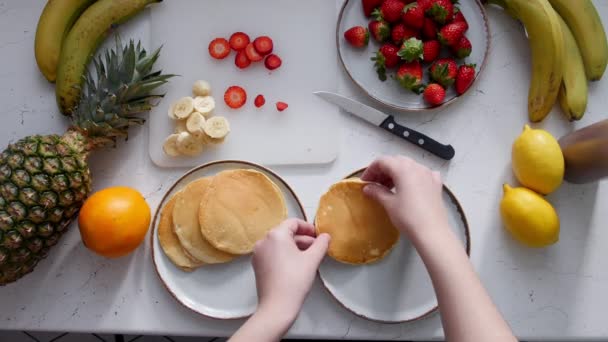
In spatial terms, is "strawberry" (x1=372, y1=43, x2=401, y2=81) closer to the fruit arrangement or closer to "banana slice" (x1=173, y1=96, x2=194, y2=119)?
the fruit arrangement

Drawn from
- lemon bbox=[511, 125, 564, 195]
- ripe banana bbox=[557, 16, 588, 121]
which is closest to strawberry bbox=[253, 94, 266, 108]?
lemon bbox=[511, 125, 564, 195]

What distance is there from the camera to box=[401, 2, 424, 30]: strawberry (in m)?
1.11

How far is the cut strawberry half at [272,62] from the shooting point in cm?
118

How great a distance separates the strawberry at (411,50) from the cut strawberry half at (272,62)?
270mm

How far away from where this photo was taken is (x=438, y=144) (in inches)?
45.1

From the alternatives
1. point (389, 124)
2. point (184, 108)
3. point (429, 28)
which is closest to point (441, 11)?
point (429, 28)

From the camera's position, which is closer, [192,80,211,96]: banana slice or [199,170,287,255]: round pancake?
[199,170,287,255]: round pancake

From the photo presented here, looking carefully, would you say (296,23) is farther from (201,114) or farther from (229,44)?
(201,114)

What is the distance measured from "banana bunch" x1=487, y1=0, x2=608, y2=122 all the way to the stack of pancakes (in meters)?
0.62

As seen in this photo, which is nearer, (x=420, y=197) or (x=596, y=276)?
(x=420, y=197)

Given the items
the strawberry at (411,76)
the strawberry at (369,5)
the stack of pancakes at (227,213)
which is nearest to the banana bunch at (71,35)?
the stack of pancakes at (227,213)

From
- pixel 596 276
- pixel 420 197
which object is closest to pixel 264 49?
pixel 420 197

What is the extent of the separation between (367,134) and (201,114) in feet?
1.23

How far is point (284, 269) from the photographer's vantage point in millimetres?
895
